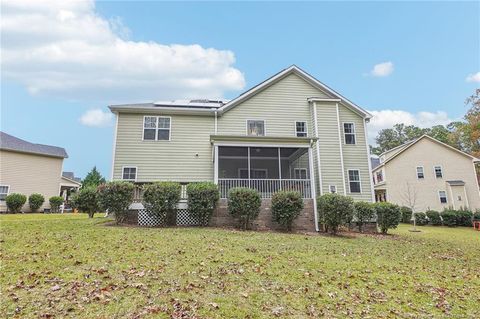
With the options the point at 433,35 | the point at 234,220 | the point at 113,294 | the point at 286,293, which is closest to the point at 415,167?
the point at 433,35

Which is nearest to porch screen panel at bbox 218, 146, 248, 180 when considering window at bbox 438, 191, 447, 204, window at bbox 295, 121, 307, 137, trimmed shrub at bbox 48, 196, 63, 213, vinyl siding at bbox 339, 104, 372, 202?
window at bbox 295, 121, 307, 137

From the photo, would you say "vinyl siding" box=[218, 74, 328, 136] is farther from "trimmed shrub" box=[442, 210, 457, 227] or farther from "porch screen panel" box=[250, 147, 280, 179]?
"trimmed shrub" box=[442, 210, 457, 227]

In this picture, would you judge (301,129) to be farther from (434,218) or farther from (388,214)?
(434,218)

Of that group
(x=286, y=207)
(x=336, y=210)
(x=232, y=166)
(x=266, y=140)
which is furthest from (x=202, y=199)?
(x=232, y=166)

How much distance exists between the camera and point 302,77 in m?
16.8

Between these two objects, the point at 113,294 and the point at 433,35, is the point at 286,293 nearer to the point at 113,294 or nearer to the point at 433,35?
the point at 113,294

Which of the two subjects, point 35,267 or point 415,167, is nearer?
point 35,267

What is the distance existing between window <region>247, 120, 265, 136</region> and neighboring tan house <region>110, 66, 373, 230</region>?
6cm

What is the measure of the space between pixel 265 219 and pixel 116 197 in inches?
262

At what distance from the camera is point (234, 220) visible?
1205 centimetres

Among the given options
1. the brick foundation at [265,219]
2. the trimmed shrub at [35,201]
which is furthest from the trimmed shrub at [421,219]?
the trimmed shrub at [35,201]

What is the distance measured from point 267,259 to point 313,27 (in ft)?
61.1

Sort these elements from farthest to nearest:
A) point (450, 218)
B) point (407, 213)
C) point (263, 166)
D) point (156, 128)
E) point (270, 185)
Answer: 1. point (407, 213)
2. point (450, 218)
3. point (263, 166)
4. point (156, 128)
5. point (270, 185)

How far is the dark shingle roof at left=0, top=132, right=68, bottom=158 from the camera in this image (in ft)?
73.2
